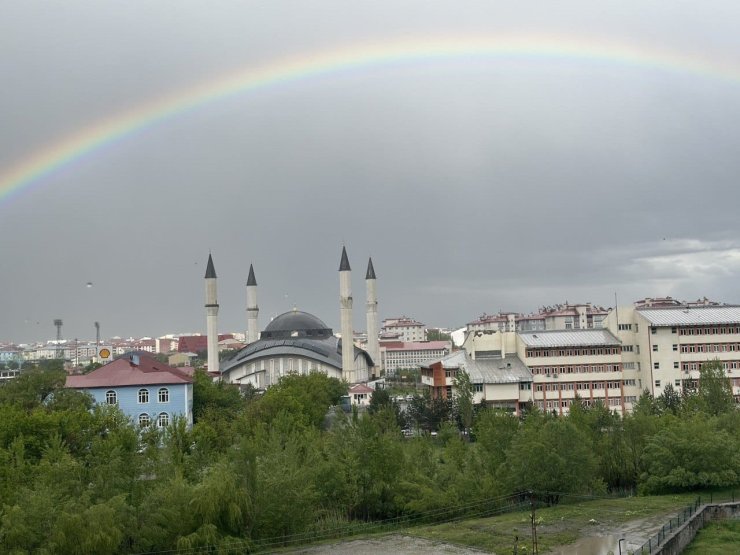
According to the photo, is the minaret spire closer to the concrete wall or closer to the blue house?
the blue house

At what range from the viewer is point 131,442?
24719 millimetres

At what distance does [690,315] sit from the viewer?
167ft

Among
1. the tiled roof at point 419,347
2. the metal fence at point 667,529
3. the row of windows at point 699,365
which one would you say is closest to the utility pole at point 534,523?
the metal fence at point 667,529

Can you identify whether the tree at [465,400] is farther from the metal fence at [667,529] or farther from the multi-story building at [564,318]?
the multi-story building at [564,318]

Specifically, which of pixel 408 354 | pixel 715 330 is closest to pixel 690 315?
pixel 715 330

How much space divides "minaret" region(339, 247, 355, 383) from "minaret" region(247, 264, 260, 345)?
54.5ft

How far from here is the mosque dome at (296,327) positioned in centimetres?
9556

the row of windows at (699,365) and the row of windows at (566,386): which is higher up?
the row of windows at (699,365)

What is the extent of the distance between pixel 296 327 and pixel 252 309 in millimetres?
6008

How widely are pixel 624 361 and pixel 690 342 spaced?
4.31m

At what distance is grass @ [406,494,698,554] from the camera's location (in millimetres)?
21684

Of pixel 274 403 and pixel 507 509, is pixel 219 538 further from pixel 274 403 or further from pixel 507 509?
pixel 274 403

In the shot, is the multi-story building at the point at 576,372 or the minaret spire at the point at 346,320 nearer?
the multi-story building at the point at 576,372

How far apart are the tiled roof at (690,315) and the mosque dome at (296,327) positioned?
51938 mm
